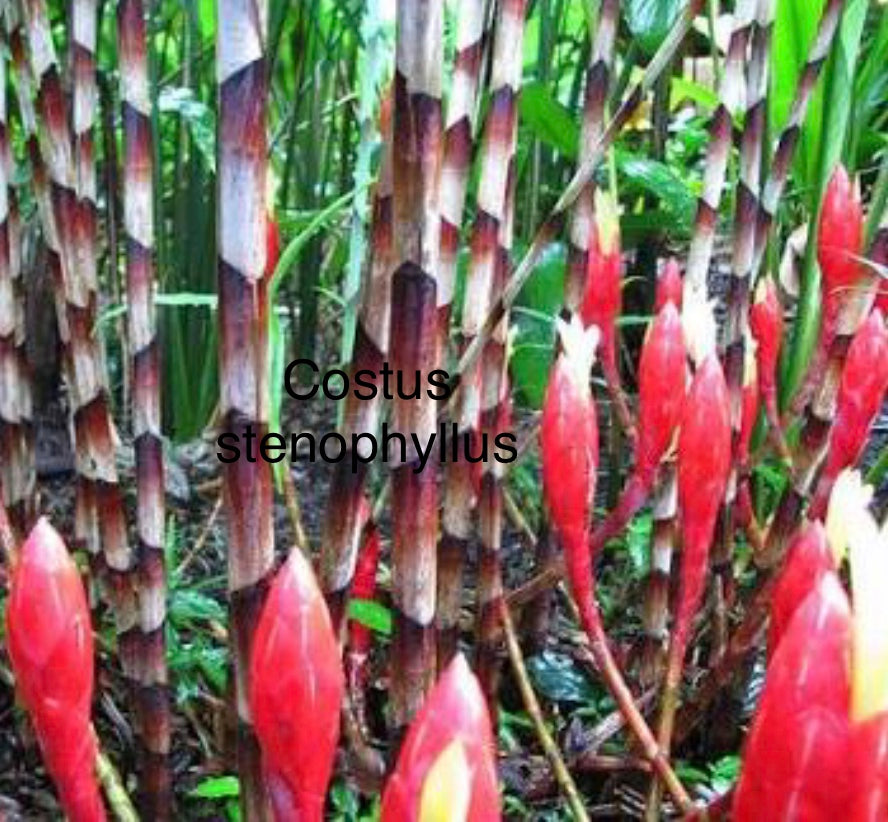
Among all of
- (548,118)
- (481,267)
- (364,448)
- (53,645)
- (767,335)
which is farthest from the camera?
(548,118)

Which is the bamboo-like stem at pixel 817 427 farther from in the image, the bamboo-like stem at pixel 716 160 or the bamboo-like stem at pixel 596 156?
the bamboo-like stem at pixel 596 156

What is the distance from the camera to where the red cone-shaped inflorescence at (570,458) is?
63cm

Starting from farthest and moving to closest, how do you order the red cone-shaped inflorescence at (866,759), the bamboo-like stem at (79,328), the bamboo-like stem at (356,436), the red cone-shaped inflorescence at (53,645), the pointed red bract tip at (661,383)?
the bamboo-like stem at (79,328) < the pointed red bract tip at (661,383) < the bamboo-like stem at (356,436) < the red cone-shaped inflorescence at (53,645) < the red cone-shaped inflorescence at (866,759)

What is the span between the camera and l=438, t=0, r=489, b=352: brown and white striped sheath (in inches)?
28.4

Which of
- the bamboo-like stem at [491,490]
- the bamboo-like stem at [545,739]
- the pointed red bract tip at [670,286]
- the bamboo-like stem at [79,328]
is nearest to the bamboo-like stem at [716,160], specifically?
the pointed red bract tip at [670,286]

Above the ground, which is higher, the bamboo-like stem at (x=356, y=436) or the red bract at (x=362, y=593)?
the bamboo-like stem at (x=356, y=436)

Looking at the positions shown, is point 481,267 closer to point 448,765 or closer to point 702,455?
point 702,455

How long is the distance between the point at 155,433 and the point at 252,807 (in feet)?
0.80

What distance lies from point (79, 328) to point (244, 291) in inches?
14.8

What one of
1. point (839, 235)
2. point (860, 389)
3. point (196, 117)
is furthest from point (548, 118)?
point (860, 389)

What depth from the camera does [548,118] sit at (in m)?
1.21

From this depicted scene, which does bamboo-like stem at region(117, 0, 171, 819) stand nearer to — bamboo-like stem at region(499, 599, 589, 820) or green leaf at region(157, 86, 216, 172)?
bamboo-like stem at region(499, 599, 589, 820)

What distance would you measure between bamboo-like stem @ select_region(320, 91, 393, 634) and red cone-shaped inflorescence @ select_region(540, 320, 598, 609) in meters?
0.07

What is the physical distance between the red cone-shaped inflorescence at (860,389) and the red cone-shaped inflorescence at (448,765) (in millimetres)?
439
